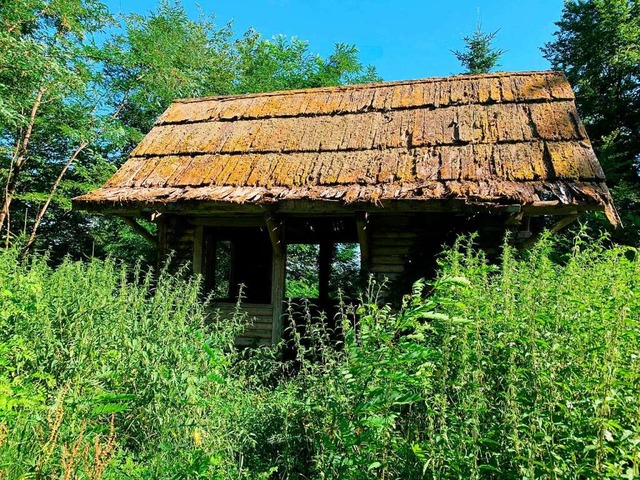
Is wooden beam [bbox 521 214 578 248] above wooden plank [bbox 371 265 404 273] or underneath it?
above

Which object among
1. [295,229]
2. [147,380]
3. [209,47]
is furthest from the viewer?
[209,47]

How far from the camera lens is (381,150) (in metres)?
7.04

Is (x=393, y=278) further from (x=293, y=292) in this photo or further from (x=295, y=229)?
(x=293, y=292)

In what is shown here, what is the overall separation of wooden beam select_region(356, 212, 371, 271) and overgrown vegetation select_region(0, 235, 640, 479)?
9.03 feet

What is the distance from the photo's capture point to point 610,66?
16.5 metres

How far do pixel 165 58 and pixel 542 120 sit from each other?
41.7 feet

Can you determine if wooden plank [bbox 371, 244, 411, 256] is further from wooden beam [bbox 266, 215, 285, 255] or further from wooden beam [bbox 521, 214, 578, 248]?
wooden beam [bbox 521, 214, 578, 248]

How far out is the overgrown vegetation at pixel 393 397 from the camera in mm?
2129

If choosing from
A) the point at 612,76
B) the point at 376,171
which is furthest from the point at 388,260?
the point at 612,76

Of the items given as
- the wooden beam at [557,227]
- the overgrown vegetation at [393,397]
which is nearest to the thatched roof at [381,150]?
the wooden beam at [557,227]

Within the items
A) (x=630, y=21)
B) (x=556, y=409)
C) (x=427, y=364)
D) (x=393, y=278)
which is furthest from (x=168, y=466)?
(x=630, y=21)

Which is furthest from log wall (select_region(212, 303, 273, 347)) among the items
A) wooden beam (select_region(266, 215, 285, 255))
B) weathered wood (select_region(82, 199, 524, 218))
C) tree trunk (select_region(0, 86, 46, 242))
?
tree trunk (select_region(0, 86, 46, 242))

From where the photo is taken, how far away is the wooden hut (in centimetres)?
578

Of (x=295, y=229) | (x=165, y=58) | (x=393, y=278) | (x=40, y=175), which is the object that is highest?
(x=165, y=58)
